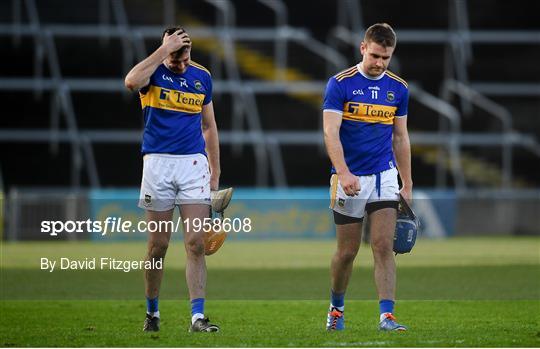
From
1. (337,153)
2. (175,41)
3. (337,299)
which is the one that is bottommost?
(337,299)

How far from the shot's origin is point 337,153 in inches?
384

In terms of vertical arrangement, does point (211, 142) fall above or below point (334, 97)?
below

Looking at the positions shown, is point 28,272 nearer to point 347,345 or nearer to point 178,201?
point 178,201

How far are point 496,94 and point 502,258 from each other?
14.5m

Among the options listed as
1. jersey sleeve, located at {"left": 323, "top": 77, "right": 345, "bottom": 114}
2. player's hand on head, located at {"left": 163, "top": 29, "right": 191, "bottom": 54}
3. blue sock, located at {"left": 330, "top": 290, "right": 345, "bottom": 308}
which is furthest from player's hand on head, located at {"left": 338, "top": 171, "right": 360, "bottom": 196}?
player's hand on head, located at {"left": 163, "top": 29, "right": 191, "bottom": 54}

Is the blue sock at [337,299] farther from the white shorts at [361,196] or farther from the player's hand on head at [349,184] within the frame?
the player's hand on head at [349,184]

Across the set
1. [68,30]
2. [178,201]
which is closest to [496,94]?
[68,30]

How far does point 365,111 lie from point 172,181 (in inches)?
60.4

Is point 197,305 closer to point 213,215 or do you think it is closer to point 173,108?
point 213,215

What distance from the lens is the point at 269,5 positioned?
34844mm

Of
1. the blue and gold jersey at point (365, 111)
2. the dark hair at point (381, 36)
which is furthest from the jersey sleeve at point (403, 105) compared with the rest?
the dark hair at point (381, 36)

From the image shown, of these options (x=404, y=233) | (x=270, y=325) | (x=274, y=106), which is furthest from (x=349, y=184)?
(x=274, y=106)

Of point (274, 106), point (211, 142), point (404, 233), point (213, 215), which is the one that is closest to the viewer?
point (211, 142)

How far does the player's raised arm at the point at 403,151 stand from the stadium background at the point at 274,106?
60.4 ft
